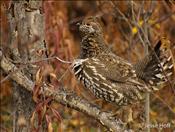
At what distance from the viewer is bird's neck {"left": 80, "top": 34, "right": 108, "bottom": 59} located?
540cm

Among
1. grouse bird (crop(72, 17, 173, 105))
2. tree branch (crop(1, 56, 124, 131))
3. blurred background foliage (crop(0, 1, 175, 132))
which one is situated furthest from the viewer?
blurred background foliage (crop(0, 1, 175, 132))

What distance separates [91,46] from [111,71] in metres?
0.30

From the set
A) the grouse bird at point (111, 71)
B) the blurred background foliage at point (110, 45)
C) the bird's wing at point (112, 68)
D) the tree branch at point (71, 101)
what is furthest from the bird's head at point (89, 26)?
the blurred background foliage at point (110, 45)

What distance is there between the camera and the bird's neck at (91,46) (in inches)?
213

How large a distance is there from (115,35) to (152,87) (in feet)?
11.3

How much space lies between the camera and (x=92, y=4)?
1290 cm

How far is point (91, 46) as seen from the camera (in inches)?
213


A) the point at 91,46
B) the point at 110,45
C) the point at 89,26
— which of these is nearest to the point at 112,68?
the point at 91,46

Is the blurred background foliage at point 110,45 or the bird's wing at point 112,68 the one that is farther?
the blurred background foliage at point 110,45

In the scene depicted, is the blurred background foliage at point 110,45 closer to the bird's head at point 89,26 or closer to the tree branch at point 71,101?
the bird's head at point 89,26

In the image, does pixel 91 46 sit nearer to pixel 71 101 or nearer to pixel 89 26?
pixel 89 26

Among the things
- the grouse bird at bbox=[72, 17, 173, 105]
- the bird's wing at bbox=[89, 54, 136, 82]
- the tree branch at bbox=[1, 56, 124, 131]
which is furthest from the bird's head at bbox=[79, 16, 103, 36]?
the tree branch at bbox=[1, 56, 124, 131]

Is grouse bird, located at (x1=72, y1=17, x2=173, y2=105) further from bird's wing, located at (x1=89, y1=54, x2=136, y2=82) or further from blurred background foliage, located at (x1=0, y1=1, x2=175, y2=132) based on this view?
blurred background foliage, located at (x1=0, y1=1, x2=175, y2=132)

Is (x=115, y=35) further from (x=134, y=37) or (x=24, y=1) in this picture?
(x=24, y=1)
